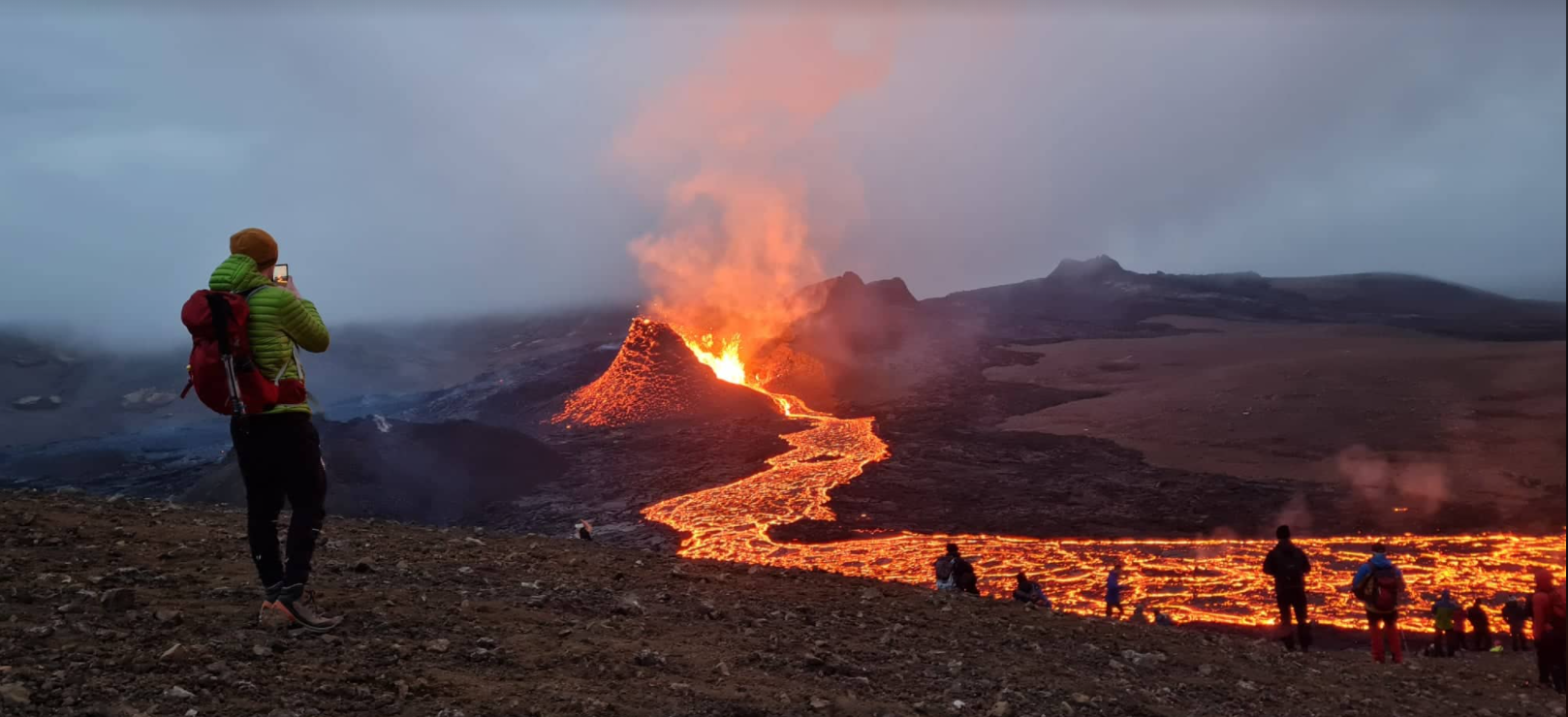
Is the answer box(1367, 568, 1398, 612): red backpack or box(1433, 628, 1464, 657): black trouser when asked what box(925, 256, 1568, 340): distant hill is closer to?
box(1433, 628, 1464, 657): black trouser

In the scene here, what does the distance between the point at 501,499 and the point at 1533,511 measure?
31119mm

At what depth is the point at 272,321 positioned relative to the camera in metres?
4.80

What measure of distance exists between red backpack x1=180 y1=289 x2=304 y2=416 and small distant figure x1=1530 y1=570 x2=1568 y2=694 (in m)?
10.7

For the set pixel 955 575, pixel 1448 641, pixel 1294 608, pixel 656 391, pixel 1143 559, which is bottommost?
pixel 1448 641

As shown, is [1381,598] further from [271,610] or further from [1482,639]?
[271,610]

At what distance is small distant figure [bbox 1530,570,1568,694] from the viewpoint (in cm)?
874

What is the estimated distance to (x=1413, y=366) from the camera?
47531 mm

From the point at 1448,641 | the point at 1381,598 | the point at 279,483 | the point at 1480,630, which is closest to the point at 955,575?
the point at 1381,598

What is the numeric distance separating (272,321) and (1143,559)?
21.6 meters

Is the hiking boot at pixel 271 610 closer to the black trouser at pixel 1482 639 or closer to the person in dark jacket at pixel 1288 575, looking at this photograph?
the person in dark jacket at pixel 1288 575

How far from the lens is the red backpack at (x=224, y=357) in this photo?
4543mm

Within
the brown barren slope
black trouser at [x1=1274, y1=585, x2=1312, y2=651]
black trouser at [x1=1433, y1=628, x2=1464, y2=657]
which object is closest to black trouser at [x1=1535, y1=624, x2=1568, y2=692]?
black trouser at [x1=1274, y1=585, x2=1312, y2=651]

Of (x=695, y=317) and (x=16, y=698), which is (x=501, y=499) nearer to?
(x=16, y=698)

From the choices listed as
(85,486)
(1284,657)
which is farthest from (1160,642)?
(85,486)
